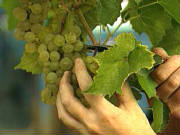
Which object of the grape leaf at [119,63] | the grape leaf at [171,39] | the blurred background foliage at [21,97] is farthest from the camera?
the blurred background foliage at [21,97]

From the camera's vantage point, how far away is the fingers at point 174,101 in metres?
0.61

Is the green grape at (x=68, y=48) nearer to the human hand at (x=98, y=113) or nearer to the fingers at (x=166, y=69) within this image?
the human hand at (x=98, y=113)

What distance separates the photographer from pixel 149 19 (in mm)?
645

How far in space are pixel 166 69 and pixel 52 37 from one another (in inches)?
7.4

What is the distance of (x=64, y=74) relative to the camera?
542 mm

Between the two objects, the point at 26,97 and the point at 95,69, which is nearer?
the point at 95,69

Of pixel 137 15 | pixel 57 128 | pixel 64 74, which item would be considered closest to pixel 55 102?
pixel 64 74

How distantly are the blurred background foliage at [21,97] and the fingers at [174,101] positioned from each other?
1965 millimetres

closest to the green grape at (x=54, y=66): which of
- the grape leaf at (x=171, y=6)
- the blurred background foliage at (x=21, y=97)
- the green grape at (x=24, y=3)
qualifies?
the green grape at (x=24, y=3)

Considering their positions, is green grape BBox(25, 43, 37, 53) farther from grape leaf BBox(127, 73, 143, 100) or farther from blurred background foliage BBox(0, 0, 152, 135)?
blurred background foliage BBox(0, 0, 152, 135)

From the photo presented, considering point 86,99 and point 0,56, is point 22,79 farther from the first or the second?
point 86,99

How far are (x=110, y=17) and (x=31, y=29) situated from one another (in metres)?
0.13

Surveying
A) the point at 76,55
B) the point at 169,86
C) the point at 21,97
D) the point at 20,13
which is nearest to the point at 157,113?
the point at 169,86

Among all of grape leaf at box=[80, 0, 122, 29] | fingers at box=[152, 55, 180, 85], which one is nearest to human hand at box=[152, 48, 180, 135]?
fingers at box=[152, 55, 180, 85]
